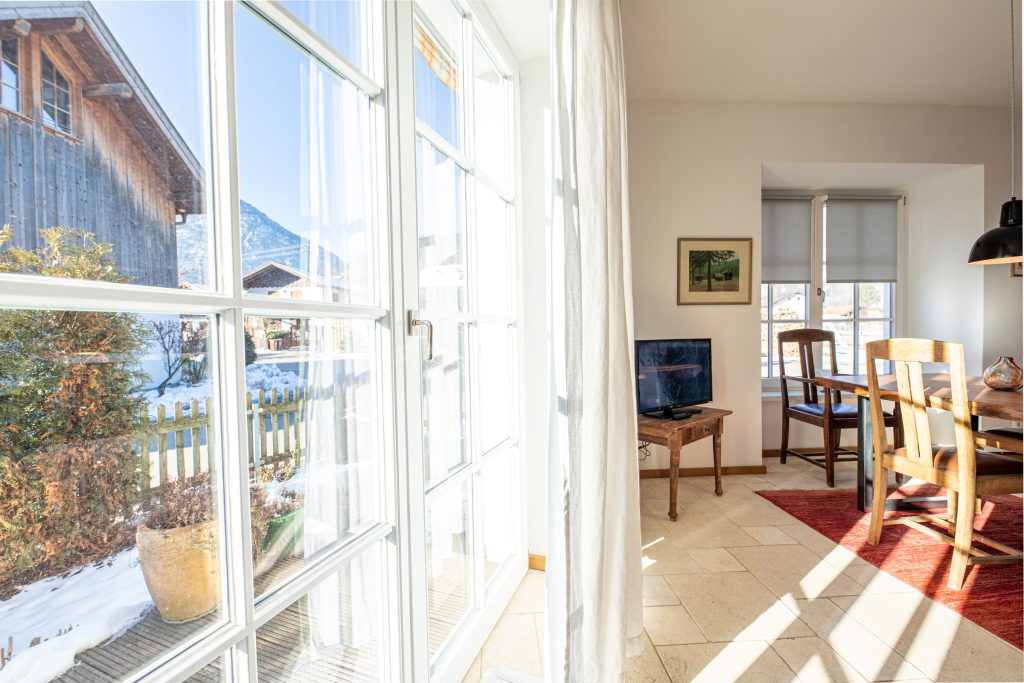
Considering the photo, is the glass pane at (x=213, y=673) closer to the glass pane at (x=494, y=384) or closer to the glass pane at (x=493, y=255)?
the glass pane at (x=494, y=384)

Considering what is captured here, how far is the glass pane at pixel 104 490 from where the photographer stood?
1.73 feet

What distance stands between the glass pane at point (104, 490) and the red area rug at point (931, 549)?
268 cm

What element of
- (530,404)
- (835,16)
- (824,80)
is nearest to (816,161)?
(824,80)

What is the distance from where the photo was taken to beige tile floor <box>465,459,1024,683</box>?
1.74 metres

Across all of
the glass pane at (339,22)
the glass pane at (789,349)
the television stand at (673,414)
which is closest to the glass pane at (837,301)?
the glass pane at (789,349)

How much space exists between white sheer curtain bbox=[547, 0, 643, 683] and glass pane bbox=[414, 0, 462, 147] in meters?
0.39

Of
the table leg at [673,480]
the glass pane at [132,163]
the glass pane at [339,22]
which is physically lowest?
the table leg at [673,480]

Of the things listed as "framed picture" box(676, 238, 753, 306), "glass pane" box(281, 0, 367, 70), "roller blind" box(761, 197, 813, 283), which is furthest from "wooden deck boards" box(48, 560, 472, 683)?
"roller blind" box(761, 197, 813, 283)

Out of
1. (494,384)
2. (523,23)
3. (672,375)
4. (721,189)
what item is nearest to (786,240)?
(721,189)

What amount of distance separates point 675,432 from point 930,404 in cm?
125

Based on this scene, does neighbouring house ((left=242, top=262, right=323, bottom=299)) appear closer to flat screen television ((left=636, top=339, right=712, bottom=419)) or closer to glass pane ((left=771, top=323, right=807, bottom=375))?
flat screen television ((left=636, top=339, right=712, bottom=419))

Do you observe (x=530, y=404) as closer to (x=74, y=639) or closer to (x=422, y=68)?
(x=422, y=68)

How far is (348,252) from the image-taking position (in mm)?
1144

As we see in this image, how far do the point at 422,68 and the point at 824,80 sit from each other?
360 cm
